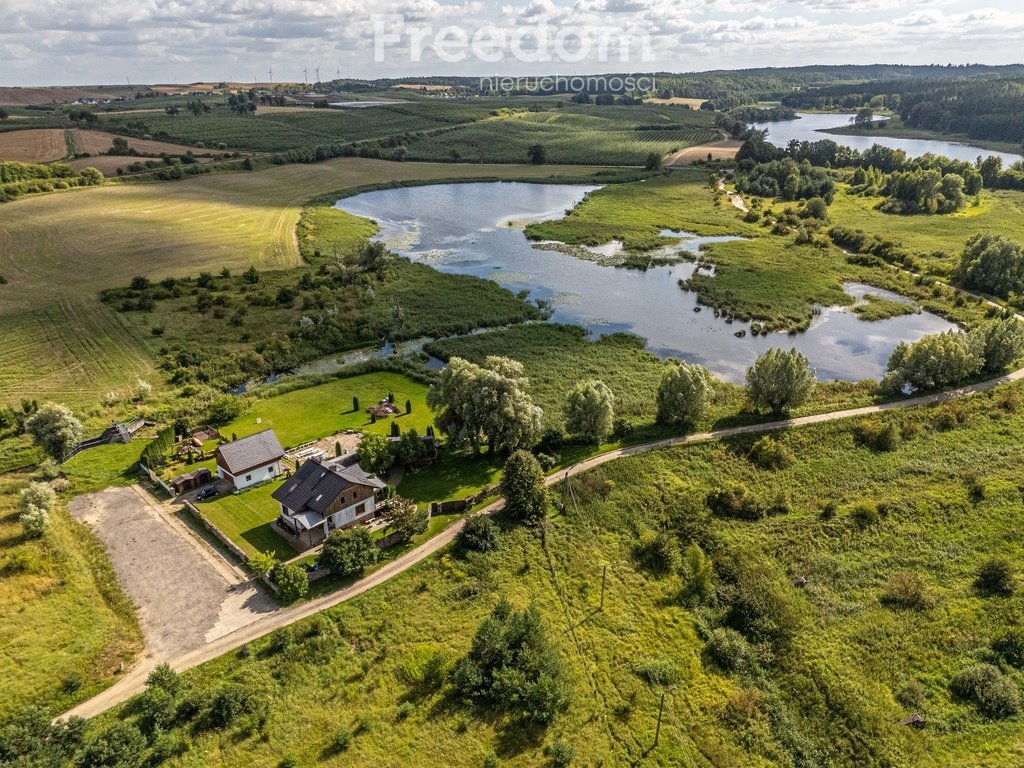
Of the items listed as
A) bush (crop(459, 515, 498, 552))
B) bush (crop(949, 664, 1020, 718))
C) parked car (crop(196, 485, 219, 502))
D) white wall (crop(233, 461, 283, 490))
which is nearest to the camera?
bush (crop(949, 664, 1020, 718))

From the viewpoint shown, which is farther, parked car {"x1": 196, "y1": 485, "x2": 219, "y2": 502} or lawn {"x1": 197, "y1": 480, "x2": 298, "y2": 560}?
parked car {"x1": 196, "y1": 485, "x2": 219, "y2": 502}

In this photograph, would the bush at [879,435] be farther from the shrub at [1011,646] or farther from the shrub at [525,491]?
the shrub at [525,491]

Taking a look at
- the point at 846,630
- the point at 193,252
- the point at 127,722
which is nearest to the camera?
the point at 127,722

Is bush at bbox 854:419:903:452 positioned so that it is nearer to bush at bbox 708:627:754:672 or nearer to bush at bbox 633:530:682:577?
bush at bbox 633:530:682:577

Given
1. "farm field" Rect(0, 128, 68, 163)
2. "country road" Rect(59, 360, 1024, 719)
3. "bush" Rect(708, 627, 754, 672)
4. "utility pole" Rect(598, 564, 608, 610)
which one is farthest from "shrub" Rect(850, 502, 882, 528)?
"farm field" Rect(0, 128, 68, 163)

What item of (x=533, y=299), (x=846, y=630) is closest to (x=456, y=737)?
(x=846, y=630)

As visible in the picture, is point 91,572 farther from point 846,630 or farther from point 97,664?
point 846,630

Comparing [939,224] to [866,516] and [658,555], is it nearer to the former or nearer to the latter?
[866,516]
